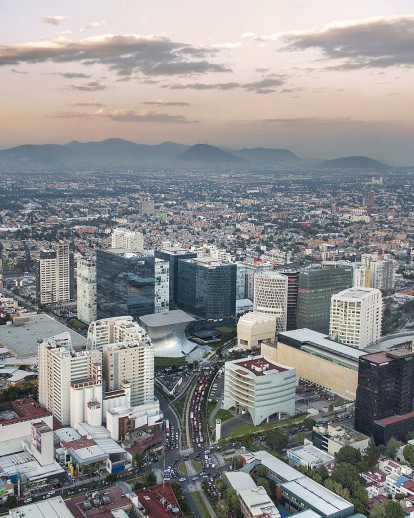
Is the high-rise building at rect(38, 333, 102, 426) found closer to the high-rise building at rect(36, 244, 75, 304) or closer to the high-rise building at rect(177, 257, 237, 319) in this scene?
the high-rise building at rect(177, 257, 237, 319)

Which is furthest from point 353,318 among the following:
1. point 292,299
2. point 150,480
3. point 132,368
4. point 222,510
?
point 222,510

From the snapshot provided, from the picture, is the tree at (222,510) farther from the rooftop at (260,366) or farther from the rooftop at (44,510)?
the rooftop at (260,366)

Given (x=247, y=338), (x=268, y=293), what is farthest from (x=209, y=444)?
(x=268, y=293)

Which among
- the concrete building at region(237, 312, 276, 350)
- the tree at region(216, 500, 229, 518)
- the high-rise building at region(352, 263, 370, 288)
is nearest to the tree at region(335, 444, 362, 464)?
the tree at region(216, 500, 229, 518)

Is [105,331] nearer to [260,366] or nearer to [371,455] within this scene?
[260,366]

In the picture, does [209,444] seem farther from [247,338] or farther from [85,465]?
[247,338]

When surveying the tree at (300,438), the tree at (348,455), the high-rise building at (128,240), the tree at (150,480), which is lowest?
the tree at (300,438)

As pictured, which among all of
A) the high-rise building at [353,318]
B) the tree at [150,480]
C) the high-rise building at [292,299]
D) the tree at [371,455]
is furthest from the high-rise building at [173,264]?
the tree at [150,480]
